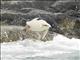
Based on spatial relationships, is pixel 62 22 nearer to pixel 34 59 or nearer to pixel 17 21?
pixel 17 21

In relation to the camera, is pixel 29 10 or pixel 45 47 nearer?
pixel 45 47

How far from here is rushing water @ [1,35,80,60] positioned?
8773mm

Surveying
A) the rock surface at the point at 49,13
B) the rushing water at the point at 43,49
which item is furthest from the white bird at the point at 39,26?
the rock surface at the point at 49,13

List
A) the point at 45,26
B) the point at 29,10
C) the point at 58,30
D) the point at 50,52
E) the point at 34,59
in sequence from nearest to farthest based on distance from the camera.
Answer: the point at 34,59, the point at 50,52, the point at 45,26, the point at 58,30, the point at 29,10

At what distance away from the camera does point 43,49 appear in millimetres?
9531

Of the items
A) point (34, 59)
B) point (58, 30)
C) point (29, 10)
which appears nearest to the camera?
point (34, 59)

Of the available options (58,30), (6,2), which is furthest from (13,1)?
(58,30)

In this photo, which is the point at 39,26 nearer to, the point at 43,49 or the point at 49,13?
the point at 43,49

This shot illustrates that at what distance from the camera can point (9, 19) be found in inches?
518

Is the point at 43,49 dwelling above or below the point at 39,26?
below

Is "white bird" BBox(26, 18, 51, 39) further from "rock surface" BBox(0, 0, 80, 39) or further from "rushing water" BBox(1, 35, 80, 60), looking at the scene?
"rock surface" BBox(0, 0, 80, 39)

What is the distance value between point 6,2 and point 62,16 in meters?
4.11

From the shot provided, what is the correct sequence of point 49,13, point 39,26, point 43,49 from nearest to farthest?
point 43,49
point 39,26
point 49,13

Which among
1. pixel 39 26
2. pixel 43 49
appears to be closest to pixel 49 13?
pixel 39 26
